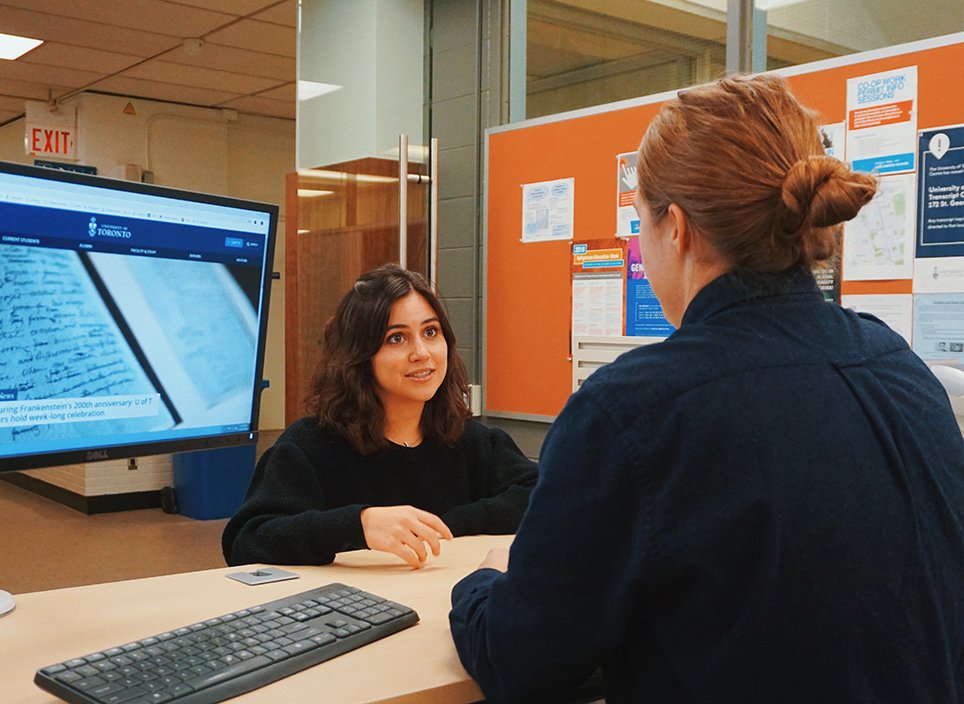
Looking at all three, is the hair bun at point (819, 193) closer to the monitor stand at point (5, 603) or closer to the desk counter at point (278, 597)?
the desk counter at point (278, 597)

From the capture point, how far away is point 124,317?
1265 millimetres

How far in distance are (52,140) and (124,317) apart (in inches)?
280

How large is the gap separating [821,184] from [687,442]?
28cm

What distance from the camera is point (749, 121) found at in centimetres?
99

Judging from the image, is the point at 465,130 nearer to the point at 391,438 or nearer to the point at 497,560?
the point at 391,438

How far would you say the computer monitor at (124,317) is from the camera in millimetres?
1150

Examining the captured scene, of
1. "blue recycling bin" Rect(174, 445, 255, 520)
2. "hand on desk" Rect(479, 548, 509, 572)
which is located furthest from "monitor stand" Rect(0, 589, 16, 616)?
"blue recycling bin" Rect(174, 445, 255, 520)

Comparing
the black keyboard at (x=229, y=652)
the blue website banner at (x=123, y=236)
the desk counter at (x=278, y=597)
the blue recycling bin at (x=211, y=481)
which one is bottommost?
the blue recycling bin at (x=211, y=481)

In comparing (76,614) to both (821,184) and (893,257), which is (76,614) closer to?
(821,184)

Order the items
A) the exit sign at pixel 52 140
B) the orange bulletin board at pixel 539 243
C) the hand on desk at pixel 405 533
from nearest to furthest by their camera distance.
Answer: the hand on desk at pixel 405 533, the orange bulletin board at pixel 539 243, the exit sign at pixel 52 140

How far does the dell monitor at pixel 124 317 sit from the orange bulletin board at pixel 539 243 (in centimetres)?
174

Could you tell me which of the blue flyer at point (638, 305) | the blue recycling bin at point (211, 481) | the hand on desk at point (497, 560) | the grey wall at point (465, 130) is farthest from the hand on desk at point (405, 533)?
the blue recycling bin at point (211, 481)

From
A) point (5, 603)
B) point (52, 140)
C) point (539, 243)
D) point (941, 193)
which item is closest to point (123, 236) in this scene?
point (5, 603)

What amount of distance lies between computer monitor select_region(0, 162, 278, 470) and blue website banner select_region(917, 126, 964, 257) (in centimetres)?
172
